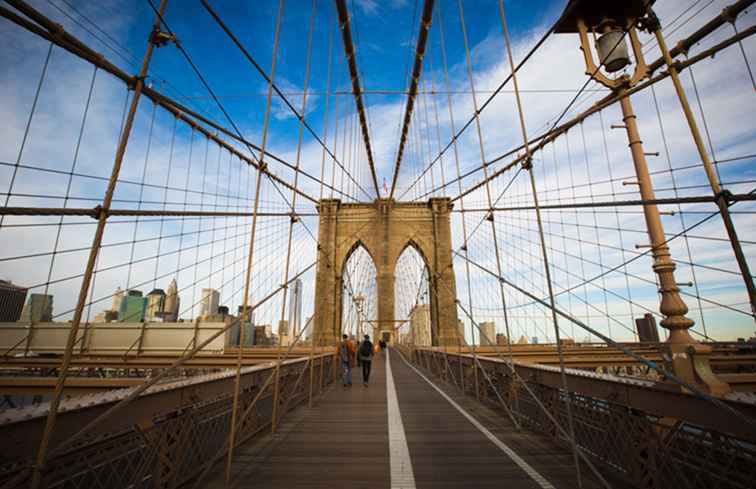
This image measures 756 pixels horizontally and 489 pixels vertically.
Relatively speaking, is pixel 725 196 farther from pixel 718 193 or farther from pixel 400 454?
pixel 400 454

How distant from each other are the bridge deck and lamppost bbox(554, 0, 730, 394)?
116 cm

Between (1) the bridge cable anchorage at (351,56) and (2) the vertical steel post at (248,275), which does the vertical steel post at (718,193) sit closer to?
(2) the vertical steel post at (248,275)

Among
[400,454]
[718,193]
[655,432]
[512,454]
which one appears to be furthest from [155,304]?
[718,193]

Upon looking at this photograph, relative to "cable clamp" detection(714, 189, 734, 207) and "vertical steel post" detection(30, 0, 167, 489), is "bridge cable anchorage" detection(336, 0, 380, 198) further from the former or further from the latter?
"cable clamp" detection(714, 189, 734, 207)

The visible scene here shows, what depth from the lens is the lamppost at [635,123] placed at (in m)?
2.25

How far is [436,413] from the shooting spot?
428 cm

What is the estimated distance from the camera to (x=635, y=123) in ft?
11.4

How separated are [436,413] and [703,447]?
3.05 metres

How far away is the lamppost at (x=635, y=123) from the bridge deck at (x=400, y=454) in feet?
3.81

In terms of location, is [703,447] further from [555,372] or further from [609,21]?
[609,21]

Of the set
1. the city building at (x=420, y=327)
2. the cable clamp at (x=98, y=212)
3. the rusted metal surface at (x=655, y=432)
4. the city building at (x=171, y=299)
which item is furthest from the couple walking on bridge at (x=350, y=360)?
the city building at (x=420, y=327)

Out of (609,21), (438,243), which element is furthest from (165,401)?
(438,243)

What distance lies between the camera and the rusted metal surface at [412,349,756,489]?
155cm

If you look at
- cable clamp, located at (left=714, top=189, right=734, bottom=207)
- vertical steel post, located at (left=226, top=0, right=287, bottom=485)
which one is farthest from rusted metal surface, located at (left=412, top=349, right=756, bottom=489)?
vertical steel post, located at (left=226, top=0, right=287, bottom=485)
